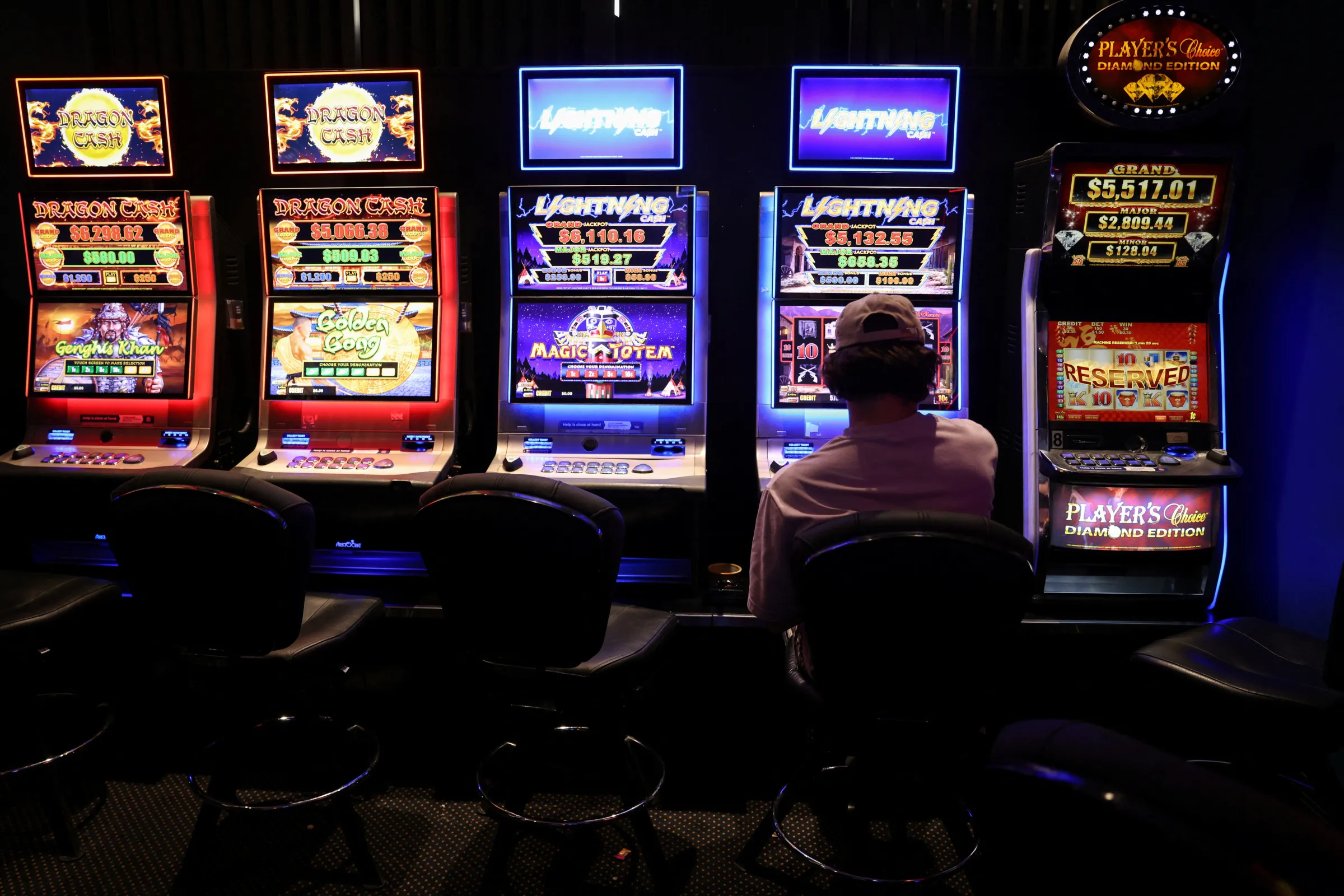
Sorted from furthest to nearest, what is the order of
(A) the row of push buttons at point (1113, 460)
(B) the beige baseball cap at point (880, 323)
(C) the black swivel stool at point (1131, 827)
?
1. (A) the row of push buttons at point (1113, 460)
2. (B) the beige baseball cap at point (880, 323)
3. (C) the black swivel stool at point (1131, 827)

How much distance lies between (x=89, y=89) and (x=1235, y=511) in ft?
18.4

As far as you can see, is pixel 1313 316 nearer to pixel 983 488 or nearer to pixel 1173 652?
pixel 1173 652

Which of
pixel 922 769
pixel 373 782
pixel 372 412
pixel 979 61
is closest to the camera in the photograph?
pixel 922 769

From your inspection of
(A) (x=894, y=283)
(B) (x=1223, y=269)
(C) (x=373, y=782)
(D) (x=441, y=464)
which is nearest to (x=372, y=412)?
(D) (x=441, y=464)

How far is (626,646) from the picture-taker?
7.95 ft

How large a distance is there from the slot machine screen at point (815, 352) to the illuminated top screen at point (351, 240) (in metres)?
1.54

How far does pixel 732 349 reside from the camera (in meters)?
4.19

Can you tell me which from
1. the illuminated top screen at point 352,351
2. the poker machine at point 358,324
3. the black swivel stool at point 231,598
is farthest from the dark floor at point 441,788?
the illuminated top screen at point 352,351

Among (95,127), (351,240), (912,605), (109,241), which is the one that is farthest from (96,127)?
(912,605)

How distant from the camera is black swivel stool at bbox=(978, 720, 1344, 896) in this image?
2.18 feet

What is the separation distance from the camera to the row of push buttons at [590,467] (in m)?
3.33

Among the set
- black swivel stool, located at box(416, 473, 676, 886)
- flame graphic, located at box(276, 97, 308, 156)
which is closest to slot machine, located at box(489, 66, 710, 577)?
flame graphic, located at box(276, 97, 308, 156)

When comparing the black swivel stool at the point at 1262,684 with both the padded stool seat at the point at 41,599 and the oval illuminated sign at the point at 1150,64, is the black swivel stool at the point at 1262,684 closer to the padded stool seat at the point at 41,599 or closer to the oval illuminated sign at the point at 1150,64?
the oval illuminated sign at the point at 1150,64

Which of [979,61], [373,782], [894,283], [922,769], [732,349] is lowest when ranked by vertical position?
[373,782]
